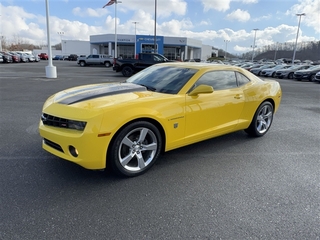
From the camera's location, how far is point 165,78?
13.1ft

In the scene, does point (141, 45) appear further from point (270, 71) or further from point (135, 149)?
point (135, 149)

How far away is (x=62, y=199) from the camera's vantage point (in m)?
2.67

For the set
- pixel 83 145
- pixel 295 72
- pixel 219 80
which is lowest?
pixel 83 145

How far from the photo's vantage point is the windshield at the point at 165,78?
370cm

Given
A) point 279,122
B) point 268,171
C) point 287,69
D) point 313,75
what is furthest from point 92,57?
point 268,171

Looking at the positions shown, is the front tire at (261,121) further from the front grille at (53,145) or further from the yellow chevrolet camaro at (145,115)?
the front grille at (53,145)

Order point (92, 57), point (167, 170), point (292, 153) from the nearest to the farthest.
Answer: point (167, 170)
point (292, 153)
point (92, 57)

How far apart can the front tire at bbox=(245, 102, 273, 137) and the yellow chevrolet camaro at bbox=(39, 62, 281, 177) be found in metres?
0.22

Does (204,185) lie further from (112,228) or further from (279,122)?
(279,122)

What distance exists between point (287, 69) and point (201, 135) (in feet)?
79.5

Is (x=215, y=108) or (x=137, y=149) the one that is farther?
(x=215, y=108)

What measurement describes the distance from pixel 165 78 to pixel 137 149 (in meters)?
1.40

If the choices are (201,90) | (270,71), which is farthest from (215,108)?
(270,71)

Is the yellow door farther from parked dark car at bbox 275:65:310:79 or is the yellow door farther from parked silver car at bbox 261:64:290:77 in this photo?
parked silver car at bbox 261:64:290:77
